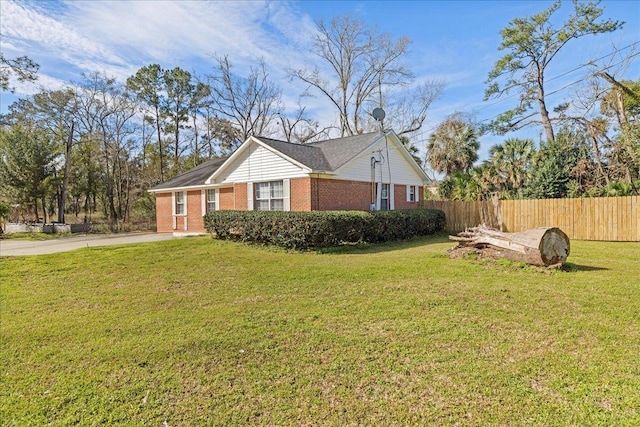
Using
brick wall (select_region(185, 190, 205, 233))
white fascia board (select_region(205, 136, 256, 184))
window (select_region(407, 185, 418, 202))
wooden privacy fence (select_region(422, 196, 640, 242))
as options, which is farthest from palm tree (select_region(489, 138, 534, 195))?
brick wall (select_region(185, 190, 205, 233))

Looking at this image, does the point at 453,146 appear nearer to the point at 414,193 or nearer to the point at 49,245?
the point at 414,193

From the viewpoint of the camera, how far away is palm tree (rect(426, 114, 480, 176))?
25.6 m

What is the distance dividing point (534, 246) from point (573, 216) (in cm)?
825

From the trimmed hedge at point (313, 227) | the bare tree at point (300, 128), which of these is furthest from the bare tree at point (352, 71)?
the trimmed hedge at point (313, 227)

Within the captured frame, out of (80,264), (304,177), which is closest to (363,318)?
(80,264)

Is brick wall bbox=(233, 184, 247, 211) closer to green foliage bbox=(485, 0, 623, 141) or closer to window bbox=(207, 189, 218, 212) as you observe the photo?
window bbox=(207, 189, 218, 212)

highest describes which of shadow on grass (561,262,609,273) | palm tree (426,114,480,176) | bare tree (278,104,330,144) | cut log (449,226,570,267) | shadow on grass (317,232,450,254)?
bare tree (278,104,330,144)

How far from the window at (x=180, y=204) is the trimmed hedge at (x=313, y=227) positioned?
5.32 m

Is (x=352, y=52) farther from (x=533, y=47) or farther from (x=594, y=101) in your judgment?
(x=594, y=101)

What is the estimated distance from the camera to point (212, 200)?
18.2 meters

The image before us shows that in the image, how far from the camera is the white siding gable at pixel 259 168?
14.4 meters

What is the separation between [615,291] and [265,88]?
32.5 meters

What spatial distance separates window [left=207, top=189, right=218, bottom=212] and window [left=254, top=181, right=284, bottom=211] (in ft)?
10.7

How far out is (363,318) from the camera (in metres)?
4.82
